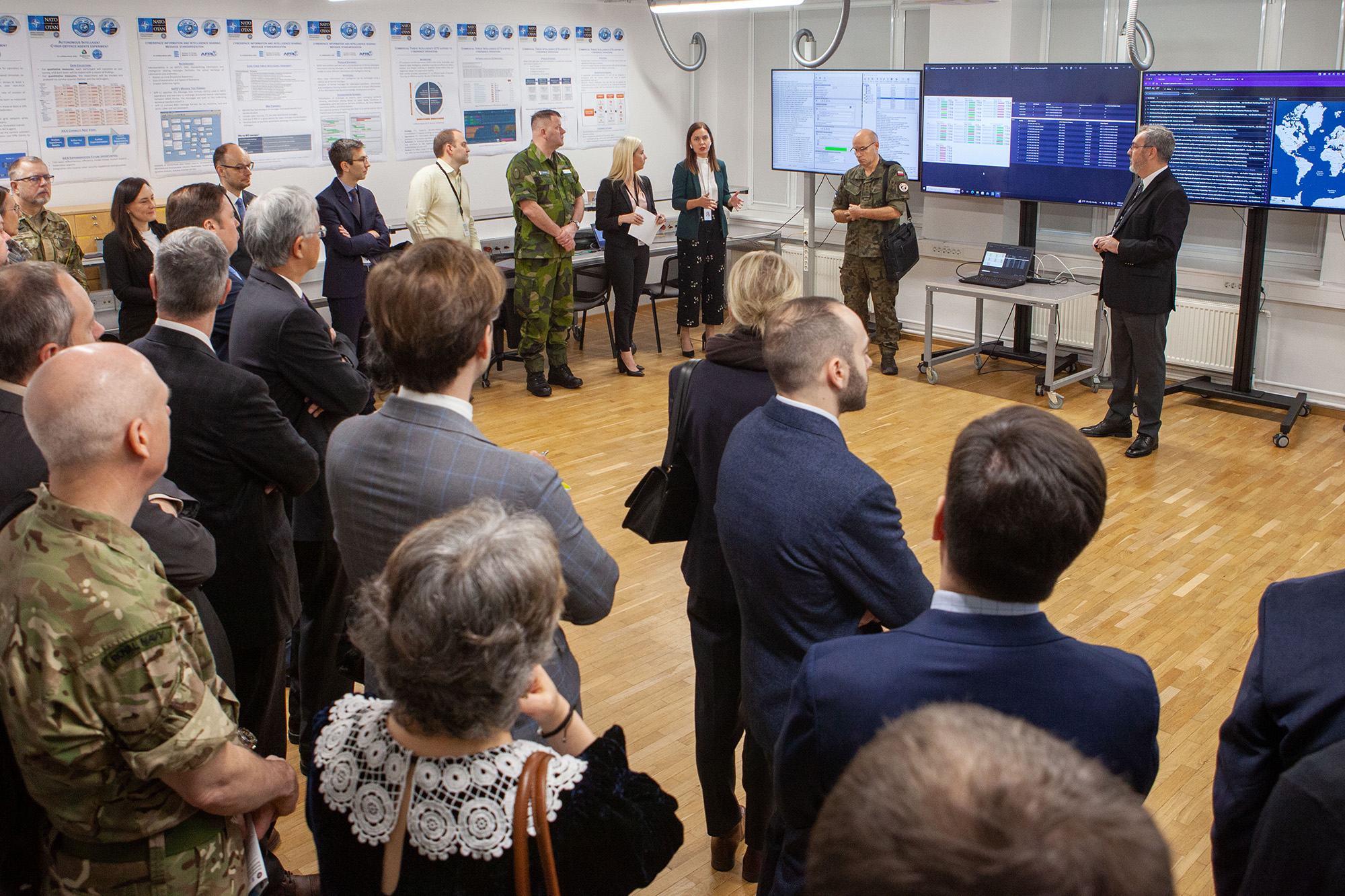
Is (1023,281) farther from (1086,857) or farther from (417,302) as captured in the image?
(1086,857)

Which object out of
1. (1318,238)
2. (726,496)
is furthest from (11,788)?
(1318,238)

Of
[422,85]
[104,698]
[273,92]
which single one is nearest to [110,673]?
[104,698]

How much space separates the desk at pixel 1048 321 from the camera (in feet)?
21.7

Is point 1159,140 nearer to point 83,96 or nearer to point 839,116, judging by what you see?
point 839,116

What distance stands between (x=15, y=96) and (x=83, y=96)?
0.37 meters

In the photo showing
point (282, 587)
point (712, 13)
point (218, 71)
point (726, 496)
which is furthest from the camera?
point (712, 13)

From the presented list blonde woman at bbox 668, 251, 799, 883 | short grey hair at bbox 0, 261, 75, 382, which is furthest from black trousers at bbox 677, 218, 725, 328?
short grey hair at bbox 0, 261, 75, 382

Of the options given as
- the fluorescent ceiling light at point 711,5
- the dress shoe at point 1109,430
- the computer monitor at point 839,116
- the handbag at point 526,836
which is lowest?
the dress shoe at point 1109,430

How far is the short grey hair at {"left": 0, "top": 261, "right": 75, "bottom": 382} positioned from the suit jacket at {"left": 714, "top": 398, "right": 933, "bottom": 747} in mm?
1356

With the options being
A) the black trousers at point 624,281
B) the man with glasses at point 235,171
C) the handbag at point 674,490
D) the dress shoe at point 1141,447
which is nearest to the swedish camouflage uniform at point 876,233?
the black trousers at point 624,281

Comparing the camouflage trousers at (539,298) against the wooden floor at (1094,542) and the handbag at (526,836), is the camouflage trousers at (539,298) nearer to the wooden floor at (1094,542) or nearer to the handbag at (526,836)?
the wooden floor at (1094,542)

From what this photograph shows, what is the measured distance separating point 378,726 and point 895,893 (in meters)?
0.81

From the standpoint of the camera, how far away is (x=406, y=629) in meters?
1.24

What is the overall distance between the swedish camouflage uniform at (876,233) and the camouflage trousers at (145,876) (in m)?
6.37
